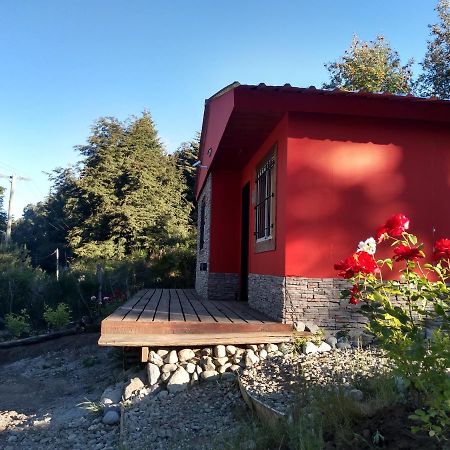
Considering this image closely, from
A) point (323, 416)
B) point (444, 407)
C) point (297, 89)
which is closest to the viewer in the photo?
point (444, 407)

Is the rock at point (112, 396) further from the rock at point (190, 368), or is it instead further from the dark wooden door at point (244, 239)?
the dark wooden door at point (244, 239)

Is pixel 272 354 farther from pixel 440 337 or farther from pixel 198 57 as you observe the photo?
pixel 198 57

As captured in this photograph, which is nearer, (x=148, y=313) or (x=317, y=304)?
(x=317, y=304)

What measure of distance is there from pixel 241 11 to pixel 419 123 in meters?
5.03

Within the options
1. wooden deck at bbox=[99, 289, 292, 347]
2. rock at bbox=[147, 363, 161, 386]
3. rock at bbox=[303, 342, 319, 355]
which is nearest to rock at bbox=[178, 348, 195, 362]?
wooden deck at bbox=[99, 289, 292, 347]

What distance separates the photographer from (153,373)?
5070 millimetres

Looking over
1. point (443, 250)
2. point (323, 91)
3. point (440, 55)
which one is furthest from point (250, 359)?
point (440, 55)

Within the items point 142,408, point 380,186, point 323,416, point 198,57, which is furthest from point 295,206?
point 198,57

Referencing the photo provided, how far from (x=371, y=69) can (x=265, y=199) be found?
520 inches

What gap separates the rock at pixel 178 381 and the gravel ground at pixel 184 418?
57 millimetres

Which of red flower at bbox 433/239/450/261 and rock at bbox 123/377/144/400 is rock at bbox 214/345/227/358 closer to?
rock at bbox 123/377/144/400

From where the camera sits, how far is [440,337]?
8.36 feet

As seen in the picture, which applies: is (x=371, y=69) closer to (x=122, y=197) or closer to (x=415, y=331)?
(x=122, y=197)

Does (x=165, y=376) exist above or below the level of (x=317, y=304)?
below
